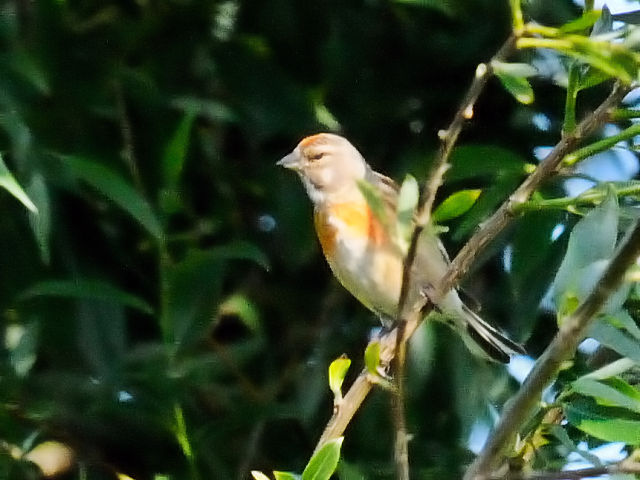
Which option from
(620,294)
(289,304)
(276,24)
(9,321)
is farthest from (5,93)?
(620,294)

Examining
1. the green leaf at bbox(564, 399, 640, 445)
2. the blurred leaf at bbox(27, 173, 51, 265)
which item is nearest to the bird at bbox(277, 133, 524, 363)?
the blurred leaf at bbox(27, 173, 51, 265)

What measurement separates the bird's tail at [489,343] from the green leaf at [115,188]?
557mm

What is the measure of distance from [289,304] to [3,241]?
0.50 metres

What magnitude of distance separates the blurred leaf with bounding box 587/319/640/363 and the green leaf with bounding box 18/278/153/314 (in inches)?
32.3

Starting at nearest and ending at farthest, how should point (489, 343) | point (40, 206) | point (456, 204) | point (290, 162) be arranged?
point (456, 204)
point (40, 206)
point (489, 343)
point (290, 162)

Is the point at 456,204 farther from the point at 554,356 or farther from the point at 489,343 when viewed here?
the point at 489,343

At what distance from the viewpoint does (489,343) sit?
6.13ft

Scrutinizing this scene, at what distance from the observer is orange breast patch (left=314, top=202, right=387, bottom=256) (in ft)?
6.61

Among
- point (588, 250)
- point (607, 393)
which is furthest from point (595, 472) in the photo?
point (588, 250)

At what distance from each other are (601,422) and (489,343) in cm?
79

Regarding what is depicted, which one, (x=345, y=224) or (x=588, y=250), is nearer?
(x=588, y=250)

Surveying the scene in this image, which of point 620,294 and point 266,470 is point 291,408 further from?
point 620,294

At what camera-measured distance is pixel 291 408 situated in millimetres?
1871

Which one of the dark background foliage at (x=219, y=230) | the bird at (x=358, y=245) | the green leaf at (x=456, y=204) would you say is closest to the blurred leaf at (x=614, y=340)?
the green leaf at (x=456, y=204)
